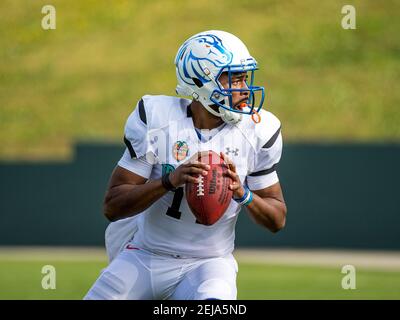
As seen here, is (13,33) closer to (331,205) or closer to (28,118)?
(28,118)

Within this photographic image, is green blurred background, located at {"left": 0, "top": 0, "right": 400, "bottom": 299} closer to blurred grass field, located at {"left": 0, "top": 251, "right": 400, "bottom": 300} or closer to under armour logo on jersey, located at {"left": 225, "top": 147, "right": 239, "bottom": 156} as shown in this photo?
blurred grass field, located at {"left": 0, "top": 251, "right": 400, "bottom": 300}

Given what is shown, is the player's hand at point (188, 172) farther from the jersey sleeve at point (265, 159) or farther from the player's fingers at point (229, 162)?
the jersey sleeve at point (265, 159)

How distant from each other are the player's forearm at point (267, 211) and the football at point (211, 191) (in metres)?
0.19

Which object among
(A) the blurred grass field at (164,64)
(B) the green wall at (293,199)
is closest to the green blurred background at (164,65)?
(A) the blurred grass field at (164,64)

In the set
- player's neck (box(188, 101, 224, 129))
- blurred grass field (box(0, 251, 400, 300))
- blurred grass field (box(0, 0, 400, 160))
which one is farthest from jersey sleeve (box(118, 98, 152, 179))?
blurred grass field (box(0, 0, 400, 160))

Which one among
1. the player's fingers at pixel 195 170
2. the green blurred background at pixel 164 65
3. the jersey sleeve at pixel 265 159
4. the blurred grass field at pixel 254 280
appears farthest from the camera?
the green blurred background at pixel 164 65

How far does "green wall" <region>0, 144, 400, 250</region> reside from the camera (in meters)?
15.2

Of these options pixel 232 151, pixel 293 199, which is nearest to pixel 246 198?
pixel 232 151

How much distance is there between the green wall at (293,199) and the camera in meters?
15.2

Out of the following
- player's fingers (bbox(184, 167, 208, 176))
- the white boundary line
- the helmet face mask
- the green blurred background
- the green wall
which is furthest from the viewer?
the green blurred background

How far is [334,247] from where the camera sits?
15367 millimetres

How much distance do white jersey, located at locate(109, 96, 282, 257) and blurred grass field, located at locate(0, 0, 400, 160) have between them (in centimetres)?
1403

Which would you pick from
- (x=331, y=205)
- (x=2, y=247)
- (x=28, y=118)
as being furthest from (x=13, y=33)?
(x=331, y=205)

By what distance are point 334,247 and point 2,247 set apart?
5617 millimetres
